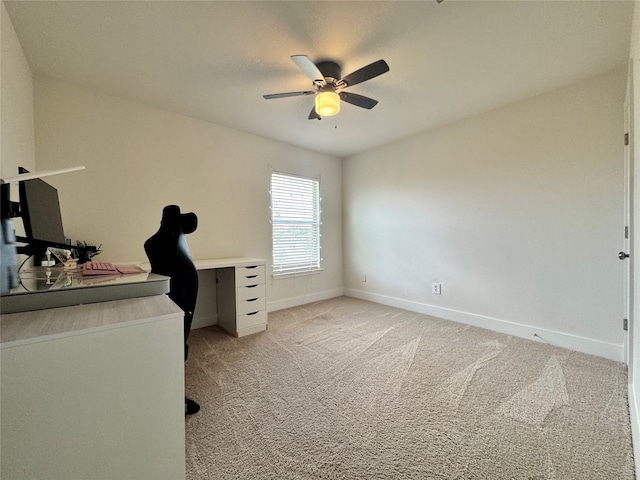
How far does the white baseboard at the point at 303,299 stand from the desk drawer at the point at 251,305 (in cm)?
71

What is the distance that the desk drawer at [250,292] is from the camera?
9.28ft

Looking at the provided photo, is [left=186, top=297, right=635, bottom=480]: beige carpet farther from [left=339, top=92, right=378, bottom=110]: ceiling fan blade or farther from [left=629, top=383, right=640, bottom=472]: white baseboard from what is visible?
[left=339, top=92, right=378, bottom=110]: ceiling fan blade

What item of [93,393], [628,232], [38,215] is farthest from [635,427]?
[38,215]

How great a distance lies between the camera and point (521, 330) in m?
2.72

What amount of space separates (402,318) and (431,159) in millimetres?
2108

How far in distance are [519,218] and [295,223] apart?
278 centimetres

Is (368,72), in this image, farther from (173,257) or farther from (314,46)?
(173,257)

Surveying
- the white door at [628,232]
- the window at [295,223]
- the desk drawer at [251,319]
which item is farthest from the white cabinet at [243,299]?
the white door at [628,232]

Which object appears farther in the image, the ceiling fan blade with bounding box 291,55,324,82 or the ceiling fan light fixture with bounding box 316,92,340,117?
the ceiling fan light fixture with bounding box 316,92,340,117

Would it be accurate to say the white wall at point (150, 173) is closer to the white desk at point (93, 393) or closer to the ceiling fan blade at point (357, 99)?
the ceiling fan blade at point (357, 99)

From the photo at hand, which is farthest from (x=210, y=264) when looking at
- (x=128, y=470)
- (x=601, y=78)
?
(x=601, y=78)

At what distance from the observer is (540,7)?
5.15 ft

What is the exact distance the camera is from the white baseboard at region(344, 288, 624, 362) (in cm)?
226

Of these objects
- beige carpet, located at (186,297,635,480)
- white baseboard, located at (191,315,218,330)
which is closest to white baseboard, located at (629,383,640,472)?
beige carpet, located at (186,297,635,480)
